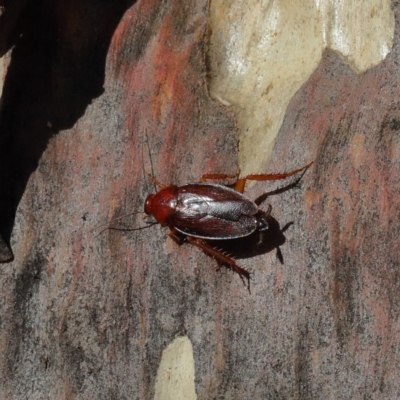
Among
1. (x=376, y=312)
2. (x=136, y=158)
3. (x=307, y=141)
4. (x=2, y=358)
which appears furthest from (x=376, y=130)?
Answer: (x=2, y=358)

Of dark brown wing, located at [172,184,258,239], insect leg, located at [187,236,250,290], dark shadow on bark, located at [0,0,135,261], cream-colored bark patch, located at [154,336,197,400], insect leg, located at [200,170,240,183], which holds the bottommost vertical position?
cream-colored bark patch, located at [154,336,197,400]

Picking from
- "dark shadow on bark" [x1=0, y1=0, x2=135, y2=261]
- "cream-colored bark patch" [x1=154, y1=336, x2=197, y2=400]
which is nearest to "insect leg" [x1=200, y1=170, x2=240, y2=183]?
"dark shadow on bark" [x1=0, y1=0, x2=135, y2=261]

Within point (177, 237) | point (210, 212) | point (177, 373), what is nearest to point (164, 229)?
point (177, 237)

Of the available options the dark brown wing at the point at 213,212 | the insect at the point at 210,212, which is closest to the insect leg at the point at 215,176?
the insect at the point at 210,212

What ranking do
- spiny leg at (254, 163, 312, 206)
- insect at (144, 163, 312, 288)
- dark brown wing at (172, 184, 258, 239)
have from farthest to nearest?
dark brown wing at (172, 184, 258, 239) < insect at (144, 163, 312, 288) < spiny leg at (254, 163, 312, 206)

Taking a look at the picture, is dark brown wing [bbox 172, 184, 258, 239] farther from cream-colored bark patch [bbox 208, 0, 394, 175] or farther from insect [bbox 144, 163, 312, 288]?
cream-colored bark patch [bbox 208, 0, 394, 175]

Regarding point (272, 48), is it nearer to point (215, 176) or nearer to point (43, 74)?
point (215, 176)
